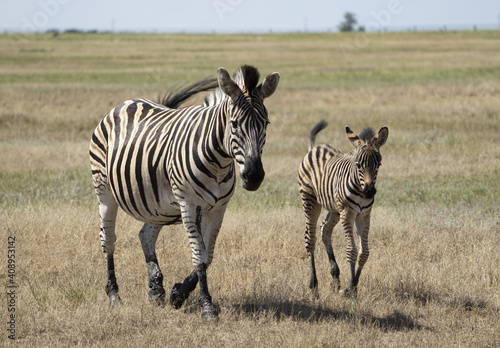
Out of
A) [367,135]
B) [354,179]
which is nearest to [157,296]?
[354,179]

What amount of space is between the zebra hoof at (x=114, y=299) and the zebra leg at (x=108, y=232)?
5 centimetres

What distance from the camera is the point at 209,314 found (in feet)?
19.2

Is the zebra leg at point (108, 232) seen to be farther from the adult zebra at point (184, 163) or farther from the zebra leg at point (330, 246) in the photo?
the zebra leg at point (330, 246)

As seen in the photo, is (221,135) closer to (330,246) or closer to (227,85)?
(227,85)

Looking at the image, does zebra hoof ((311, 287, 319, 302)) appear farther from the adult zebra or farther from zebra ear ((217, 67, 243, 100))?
zebra ear ((217, 67, 243, 100))

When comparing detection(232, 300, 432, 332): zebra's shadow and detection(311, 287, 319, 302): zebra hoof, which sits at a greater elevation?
detection(311, 287, 319, 302): zebra hoof

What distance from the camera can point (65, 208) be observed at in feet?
32.8

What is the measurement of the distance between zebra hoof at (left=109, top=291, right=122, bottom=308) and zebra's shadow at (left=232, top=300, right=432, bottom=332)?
1.20 m

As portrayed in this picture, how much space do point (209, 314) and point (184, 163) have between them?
1.43 metres

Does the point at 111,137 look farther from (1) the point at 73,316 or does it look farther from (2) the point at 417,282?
(2) the point at 417,282

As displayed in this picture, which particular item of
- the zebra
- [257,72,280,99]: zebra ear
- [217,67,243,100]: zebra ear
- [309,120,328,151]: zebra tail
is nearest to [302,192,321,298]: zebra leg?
the zebra

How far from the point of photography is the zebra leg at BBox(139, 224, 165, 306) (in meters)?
6.54

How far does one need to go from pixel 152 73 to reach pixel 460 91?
22533 millimetres

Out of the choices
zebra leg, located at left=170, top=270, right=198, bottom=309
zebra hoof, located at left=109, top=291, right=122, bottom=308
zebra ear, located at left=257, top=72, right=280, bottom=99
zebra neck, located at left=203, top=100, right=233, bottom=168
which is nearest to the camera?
zebra ear, located at left=257, top=72, right=280, bottom=99
